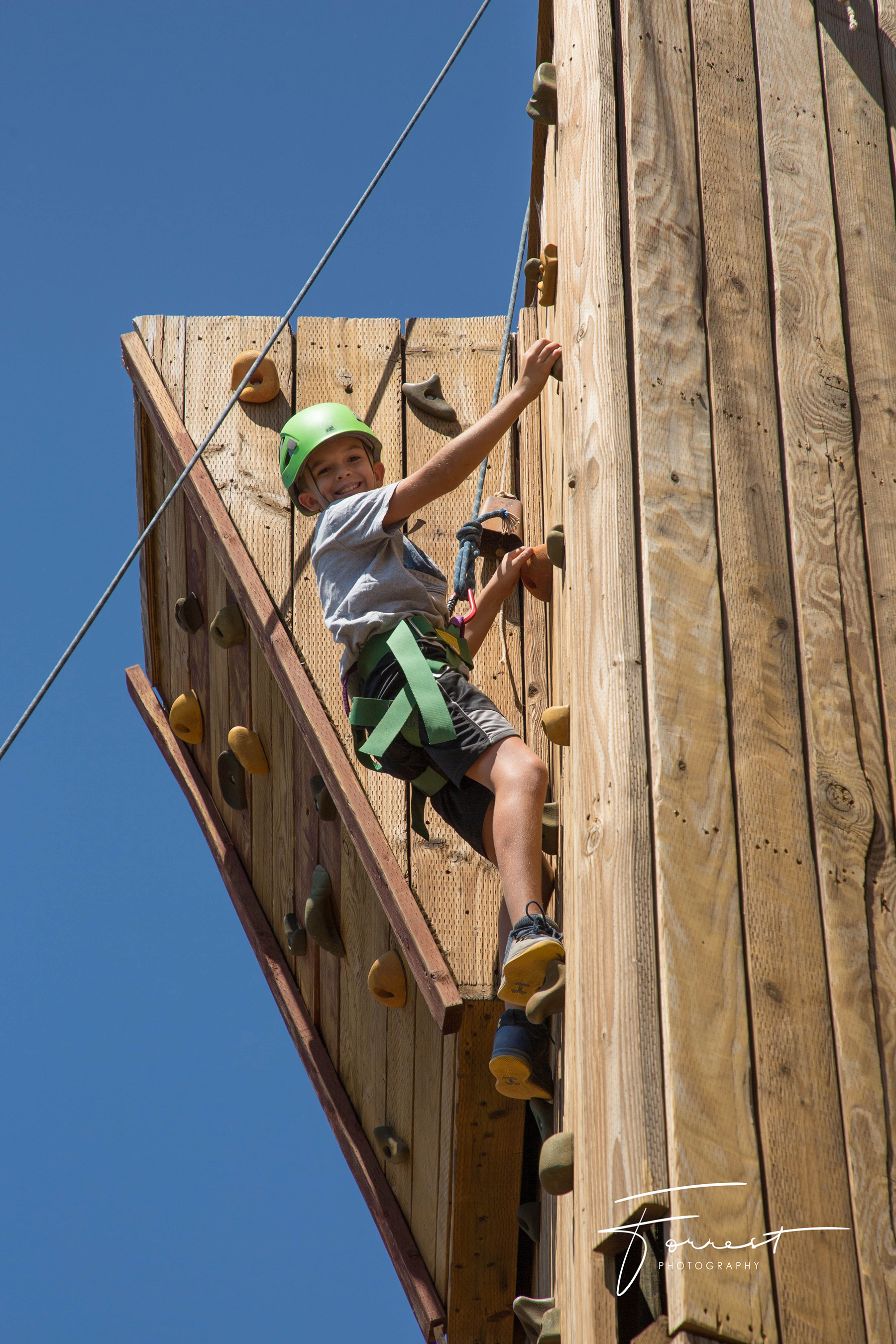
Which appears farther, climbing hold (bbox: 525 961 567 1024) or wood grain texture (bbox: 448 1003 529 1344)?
wood grain texture (bbox: 448 1003 529 1344)

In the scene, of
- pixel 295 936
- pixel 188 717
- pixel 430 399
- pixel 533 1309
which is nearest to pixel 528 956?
pixel 533 1309

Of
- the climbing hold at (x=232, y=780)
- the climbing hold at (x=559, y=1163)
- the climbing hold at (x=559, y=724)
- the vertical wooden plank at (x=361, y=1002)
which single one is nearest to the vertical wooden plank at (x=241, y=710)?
the climbing hold at (x=232, y=780)

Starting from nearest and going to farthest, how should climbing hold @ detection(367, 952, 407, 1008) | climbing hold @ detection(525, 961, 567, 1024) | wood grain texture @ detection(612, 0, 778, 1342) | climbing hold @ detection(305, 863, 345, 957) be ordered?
wood grain texture @ detection(612, 0, 778, 1342)
climbing hold @ detection(525, 961, 567, 1024)
climbing hold @ detection(367, 952, 407, 1008)
climbing hold @ detection(305, 863, 345, 957)

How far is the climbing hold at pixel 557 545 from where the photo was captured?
10.1 feet

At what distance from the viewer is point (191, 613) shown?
16.6 feet

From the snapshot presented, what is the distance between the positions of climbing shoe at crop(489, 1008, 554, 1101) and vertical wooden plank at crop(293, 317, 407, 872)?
101 centimetres

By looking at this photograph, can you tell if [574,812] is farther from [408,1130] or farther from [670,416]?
[408,1130]

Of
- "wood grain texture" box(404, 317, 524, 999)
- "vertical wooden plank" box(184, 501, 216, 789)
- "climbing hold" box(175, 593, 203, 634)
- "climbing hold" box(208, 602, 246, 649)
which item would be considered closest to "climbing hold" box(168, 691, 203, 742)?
"vertical wooden plank" box(184, 501, 216, 789)

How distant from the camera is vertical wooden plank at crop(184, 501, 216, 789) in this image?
4992 millimetres

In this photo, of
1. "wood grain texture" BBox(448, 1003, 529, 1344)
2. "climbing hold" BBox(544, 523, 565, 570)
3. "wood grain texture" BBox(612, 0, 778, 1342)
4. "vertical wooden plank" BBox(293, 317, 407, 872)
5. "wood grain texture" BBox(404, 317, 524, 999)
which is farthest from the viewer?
"vertical wooden plank" BBox(293, 317, 407, 872)

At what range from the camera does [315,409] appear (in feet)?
12.7

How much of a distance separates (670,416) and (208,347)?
2514 millimetres

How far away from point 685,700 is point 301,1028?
2904mm

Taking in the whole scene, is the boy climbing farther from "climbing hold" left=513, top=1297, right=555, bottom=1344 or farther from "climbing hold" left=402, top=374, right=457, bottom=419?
"climbing hold" left=402, top=374, right=457, bottom=419
